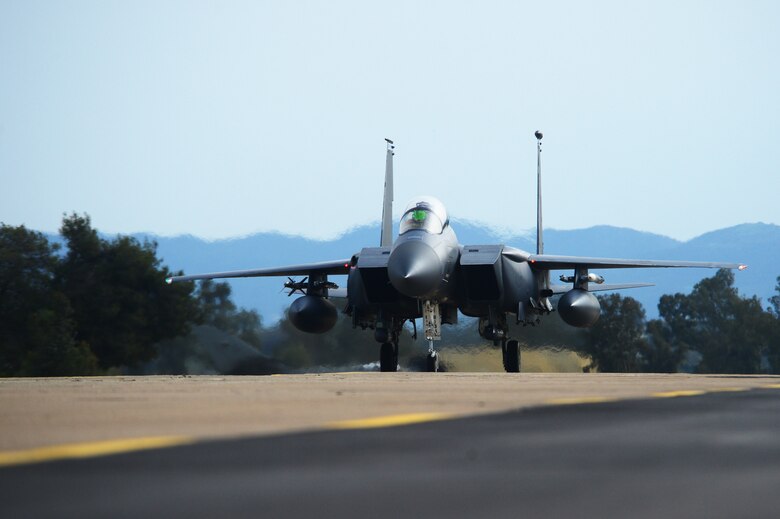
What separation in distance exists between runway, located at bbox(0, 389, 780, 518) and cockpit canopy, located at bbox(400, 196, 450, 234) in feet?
64.8

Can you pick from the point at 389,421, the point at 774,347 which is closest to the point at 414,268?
the point at 389,421

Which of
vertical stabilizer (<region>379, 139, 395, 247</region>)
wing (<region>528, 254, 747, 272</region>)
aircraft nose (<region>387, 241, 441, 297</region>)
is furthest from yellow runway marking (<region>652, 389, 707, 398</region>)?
vertical stabilizer (<region>379, 139, 395, 247</region>)

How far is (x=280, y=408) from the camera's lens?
852 centimetres

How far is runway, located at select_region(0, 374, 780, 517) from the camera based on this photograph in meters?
3.80

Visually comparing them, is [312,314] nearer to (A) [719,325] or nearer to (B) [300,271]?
(B) [300,271]

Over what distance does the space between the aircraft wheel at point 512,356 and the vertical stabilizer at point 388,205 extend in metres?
6.97

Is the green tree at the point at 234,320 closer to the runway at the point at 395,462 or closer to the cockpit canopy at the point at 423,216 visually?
the cockpit canopy at the point at 423,216

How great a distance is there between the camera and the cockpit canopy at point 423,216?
26594 millimetres

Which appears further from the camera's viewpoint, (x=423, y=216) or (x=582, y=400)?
(x=423, y=216)

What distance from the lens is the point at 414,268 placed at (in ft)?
83.7

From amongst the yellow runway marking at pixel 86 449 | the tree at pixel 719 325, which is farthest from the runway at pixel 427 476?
Answer: the tree at pixel 719 325

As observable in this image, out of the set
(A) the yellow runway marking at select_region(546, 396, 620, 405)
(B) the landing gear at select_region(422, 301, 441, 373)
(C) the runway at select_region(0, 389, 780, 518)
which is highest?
(B) the landing gear at select_region(422, 301, 441, 373)

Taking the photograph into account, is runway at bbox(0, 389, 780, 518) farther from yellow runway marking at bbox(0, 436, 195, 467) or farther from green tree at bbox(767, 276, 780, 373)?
green tree at bbox(767, 276, 780, 373)

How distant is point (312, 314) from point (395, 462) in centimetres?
2533
